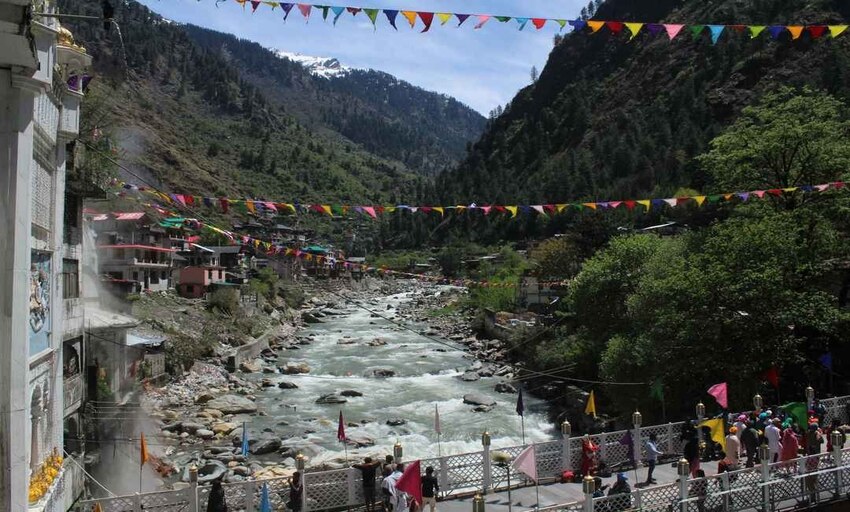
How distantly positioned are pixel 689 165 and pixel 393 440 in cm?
5935

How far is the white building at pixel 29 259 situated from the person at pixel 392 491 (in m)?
5.45

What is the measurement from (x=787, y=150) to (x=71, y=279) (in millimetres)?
23759

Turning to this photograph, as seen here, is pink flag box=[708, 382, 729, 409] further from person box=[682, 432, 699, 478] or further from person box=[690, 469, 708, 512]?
person box=[690, 469, 708, 512]

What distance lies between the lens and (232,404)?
100 feet

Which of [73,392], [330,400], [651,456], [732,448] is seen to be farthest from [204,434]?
[732,448]

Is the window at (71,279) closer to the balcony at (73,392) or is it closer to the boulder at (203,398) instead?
→ the balcony at (73,392)

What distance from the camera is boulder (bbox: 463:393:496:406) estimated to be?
32.8m

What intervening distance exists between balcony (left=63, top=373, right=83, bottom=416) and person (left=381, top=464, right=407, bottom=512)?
27.8ft

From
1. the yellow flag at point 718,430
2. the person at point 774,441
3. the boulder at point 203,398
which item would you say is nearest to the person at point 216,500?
the yellow flag at point 718,430

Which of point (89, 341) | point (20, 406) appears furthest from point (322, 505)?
point (89, 341)

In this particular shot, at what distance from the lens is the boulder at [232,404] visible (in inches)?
1172

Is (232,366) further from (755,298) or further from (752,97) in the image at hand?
(752,97)

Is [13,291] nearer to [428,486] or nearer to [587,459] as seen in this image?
[428,486]

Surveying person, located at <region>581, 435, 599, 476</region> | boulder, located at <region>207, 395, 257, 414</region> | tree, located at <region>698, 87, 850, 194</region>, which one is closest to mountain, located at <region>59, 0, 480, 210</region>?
boulder, located at <region>207, 395, 257, 414</region>
